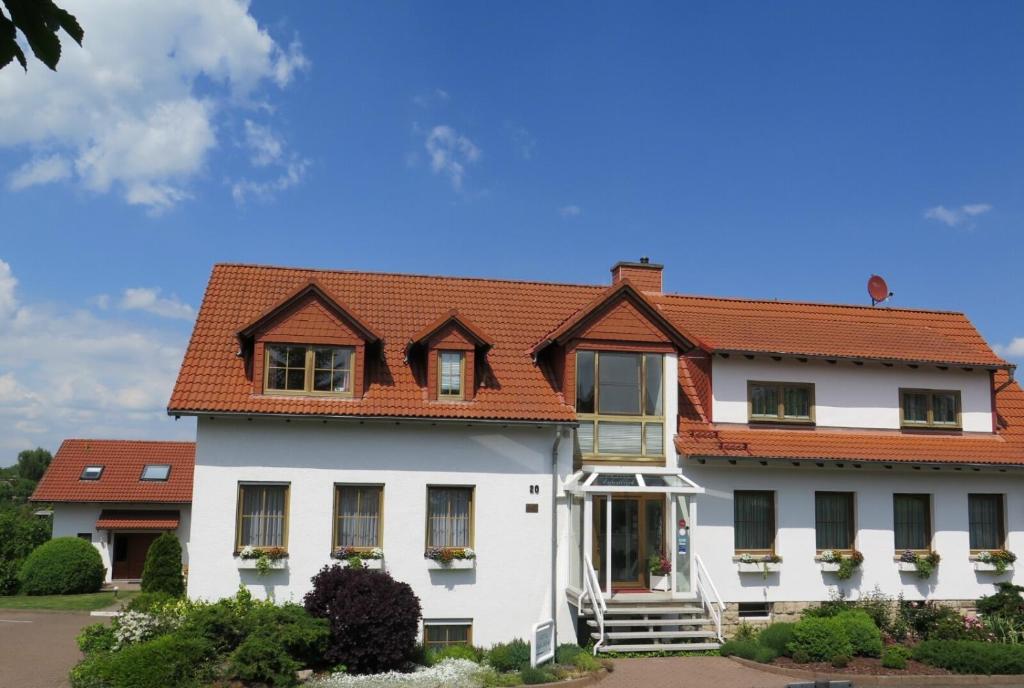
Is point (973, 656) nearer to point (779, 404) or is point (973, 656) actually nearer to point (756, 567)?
point (756, 567)

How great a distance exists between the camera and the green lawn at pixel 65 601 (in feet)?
89.2

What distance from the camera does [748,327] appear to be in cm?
2188

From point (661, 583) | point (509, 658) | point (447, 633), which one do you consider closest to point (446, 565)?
point (447, 633)

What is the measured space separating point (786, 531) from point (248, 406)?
462 inches

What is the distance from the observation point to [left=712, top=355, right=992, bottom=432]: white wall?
67.8 ft

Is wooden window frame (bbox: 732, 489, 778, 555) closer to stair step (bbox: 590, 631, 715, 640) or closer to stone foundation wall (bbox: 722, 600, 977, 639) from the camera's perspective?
stone foundation wall (bbox: 722, 600, 977, 639)

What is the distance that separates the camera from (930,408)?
21766mm

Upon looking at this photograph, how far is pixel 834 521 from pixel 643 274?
25.2 ft

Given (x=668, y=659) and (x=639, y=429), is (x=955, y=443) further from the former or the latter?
(x=668, y=659)

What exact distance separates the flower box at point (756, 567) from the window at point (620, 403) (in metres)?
A: 2.90

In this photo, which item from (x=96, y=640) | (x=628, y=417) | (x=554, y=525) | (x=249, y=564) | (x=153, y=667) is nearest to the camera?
(x=153, y=667)

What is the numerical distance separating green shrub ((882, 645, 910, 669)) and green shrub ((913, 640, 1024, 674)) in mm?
313

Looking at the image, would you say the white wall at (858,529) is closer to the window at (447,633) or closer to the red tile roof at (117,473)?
the window at (447,633)

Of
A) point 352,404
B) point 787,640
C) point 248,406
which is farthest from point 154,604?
point 787,640
